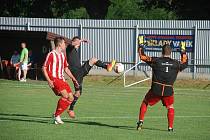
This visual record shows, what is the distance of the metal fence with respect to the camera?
121 ft

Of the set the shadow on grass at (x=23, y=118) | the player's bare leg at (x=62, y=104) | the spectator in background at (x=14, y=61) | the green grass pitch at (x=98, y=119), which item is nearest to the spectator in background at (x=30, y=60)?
the spectator in background at (x=14, y=61)

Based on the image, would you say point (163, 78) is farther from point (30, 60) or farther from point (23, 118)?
point (30, 60)

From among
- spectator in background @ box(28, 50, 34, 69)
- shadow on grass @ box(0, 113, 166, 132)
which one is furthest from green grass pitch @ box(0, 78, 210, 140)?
spectator in background @ box(28, 50, 34, 69)

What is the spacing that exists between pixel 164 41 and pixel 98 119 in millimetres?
21247

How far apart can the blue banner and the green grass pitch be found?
11.8m

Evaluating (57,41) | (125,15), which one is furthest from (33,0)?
(57,41)

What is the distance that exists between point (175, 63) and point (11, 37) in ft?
76.9

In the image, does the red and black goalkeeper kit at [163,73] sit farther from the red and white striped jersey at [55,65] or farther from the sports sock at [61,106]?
the sports sock at [61,106]

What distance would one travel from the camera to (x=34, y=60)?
120 feet

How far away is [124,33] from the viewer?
125 ft

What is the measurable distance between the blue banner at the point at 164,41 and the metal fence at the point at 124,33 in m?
0.22

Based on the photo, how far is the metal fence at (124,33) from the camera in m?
36.9

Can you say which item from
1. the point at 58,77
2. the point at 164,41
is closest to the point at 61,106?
the point at 58,77

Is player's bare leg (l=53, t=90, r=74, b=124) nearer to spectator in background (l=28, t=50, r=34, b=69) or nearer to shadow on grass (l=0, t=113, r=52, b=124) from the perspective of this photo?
shadow on grass (l=0, t=113, r=52, b=124)
